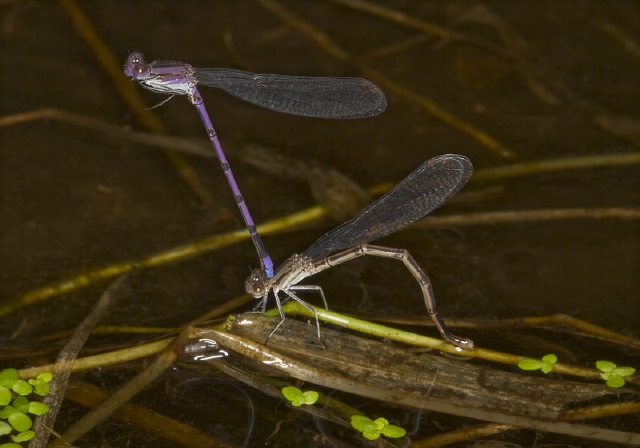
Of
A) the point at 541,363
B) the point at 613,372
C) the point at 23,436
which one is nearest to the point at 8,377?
the point at 23,436

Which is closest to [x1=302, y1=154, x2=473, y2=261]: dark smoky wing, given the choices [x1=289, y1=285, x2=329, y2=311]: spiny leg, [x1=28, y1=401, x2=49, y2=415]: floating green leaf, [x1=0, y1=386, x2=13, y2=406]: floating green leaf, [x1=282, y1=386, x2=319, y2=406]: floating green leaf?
[x1=289, y1=285, x2=329, y2=311]: spiny leg

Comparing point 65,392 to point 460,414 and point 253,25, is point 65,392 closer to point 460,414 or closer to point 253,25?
point 460,414

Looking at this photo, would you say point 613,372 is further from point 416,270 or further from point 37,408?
point 37,408

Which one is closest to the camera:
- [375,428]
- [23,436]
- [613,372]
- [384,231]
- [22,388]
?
[23,436]

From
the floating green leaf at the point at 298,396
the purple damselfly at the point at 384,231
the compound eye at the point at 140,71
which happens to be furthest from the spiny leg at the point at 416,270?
the compound eye at the point at 140,71

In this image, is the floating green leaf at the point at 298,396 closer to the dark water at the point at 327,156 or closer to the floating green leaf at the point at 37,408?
the dark water at the point at 327,156

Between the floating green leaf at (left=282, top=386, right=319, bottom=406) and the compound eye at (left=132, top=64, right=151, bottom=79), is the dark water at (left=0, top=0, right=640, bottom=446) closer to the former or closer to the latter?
the floating green leaf at (left=282, top=386, right=319, bottom=406)
